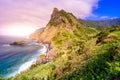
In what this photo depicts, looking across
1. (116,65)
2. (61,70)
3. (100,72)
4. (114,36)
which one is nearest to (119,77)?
(116,65)

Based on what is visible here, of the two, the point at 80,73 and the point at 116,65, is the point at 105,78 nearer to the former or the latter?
the point at 116,65

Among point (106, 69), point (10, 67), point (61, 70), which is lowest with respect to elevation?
point (10, 67)

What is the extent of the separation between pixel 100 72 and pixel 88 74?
5.24 ft

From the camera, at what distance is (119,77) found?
2136 cm

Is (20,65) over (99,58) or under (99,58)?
under

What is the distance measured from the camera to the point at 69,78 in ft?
96.2

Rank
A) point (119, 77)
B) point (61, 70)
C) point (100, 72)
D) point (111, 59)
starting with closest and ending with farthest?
point (119, 77) < point (100, 72) < point (111, 59) < point (61, 70)

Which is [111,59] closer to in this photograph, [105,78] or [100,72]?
[100,72]

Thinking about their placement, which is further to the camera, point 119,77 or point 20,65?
point 20,65

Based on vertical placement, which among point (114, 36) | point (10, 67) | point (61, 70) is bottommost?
point (10, 67)

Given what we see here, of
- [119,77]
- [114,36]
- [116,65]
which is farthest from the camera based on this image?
[114,36]

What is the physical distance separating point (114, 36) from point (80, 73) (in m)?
20.8

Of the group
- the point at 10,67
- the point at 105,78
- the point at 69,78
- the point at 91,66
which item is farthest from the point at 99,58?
the point at 10,67

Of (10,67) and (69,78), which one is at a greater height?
(69,78)
